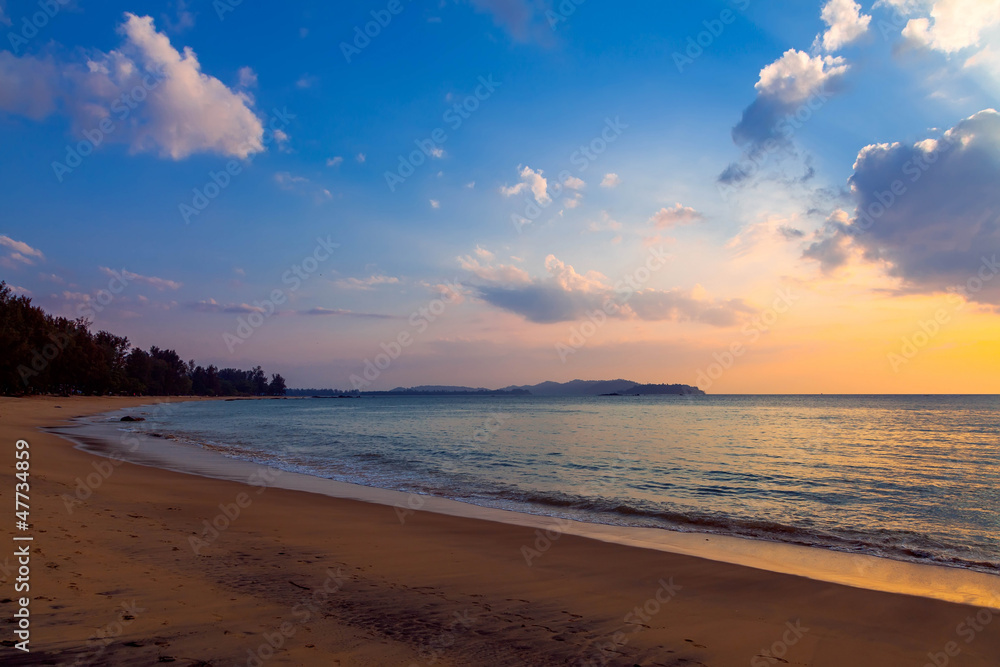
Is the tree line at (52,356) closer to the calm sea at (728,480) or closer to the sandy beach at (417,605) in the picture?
the calm sea at (728,480)

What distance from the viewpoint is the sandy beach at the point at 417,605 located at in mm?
4844

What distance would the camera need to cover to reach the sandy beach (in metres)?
4.84

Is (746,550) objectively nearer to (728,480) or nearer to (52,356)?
(728,480)

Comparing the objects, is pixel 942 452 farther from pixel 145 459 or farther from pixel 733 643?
pixel 145 459

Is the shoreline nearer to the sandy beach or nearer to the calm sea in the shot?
the calm sea

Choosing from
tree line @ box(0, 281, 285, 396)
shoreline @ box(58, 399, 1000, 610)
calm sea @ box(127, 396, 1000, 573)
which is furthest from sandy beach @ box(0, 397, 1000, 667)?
tree line @ box(0, 281, 285, 396)

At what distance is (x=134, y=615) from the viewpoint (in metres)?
5.17

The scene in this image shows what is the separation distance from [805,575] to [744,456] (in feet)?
65.0

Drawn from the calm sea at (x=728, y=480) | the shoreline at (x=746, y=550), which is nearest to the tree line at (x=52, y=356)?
the calm sea at (x=728, y=480)

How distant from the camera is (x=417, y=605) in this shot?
621 centimetres

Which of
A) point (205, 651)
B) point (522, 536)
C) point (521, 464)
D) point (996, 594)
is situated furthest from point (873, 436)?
point (205, 651)

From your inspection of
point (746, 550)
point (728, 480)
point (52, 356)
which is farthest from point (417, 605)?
point (52, 356)

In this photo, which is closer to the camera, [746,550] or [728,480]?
[746,550]

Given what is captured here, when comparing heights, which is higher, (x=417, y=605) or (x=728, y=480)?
(x=417, y=605)
